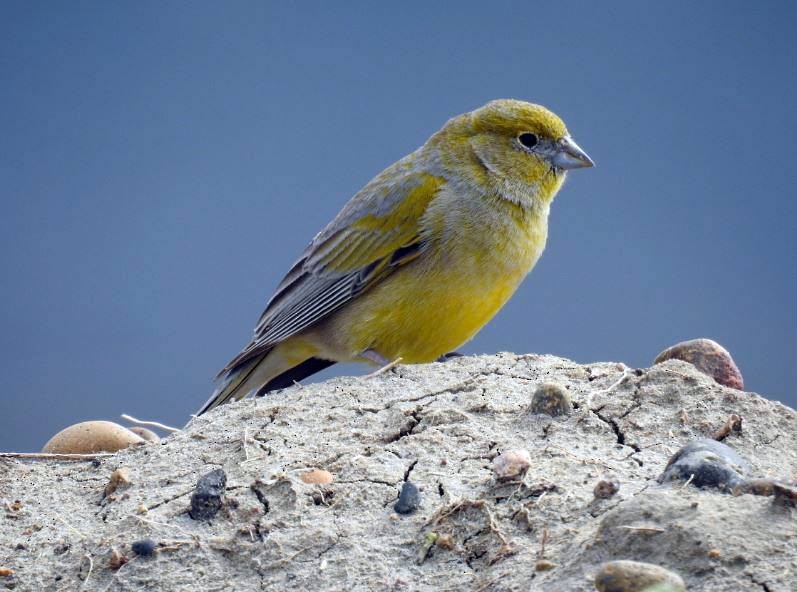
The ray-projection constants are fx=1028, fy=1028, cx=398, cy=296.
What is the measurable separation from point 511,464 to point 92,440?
2.89 m

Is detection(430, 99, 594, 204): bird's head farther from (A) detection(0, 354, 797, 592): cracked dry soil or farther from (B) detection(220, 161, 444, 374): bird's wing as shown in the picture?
(A) detection(0, 354, 797, 592): cracked dry soil

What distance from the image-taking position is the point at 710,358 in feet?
19.2

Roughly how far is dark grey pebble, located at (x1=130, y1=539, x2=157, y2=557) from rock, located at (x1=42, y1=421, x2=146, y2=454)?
1.64m

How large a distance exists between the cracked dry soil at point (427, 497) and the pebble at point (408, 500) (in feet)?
0.10

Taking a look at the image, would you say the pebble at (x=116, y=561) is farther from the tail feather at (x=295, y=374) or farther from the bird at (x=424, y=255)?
the tail feather at (x=295, y=374)

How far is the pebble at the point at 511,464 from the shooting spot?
4.38m

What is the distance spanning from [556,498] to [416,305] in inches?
89.7

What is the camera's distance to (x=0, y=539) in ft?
16.1

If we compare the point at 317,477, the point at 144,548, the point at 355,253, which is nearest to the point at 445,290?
the point at 355,253

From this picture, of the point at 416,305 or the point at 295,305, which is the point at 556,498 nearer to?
the point at 416,305

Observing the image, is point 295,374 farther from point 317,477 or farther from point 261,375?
point 317,477

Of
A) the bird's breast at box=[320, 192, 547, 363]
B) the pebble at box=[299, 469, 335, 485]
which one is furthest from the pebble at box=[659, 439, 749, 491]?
the bird's breast at box=[320, 192, 547, 363]

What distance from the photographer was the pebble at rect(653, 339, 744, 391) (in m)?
5.81

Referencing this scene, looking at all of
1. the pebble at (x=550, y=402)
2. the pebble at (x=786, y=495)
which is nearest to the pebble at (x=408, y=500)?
the pebble at (x=550, y=402)
